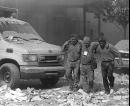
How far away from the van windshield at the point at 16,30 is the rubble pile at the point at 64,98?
65.5 inches

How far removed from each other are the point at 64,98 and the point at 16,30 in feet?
9.82

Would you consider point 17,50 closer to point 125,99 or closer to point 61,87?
point 61,87

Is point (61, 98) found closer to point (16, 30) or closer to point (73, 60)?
point (73, 60)

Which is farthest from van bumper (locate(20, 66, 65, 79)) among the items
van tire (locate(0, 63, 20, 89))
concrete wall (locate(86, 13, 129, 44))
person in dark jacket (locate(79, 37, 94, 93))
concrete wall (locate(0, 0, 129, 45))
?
concrete wall (locate(86, 13, 129, 44))

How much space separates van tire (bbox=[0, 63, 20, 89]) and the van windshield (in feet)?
3.04

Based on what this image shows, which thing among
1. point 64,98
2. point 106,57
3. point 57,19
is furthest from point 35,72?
point 57,19

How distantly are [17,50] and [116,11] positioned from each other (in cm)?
997

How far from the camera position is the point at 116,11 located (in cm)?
1886

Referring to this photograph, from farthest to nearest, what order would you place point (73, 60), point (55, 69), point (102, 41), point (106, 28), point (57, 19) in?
point (106, 28), point (57, 19), point (55, 69), point (73, 60), point (102, 41)

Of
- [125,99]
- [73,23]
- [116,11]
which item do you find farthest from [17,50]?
[73,23]

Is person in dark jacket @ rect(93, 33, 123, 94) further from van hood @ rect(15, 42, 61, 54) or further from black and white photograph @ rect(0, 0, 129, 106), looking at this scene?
van hood @ rect(15, 42, 61, 54)

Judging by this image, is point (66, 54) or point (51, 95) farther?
point (66, 54)

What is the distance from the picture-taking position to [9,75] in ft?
33.0

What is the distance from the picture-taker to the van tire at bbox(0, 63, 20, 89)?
9867 millimetres
